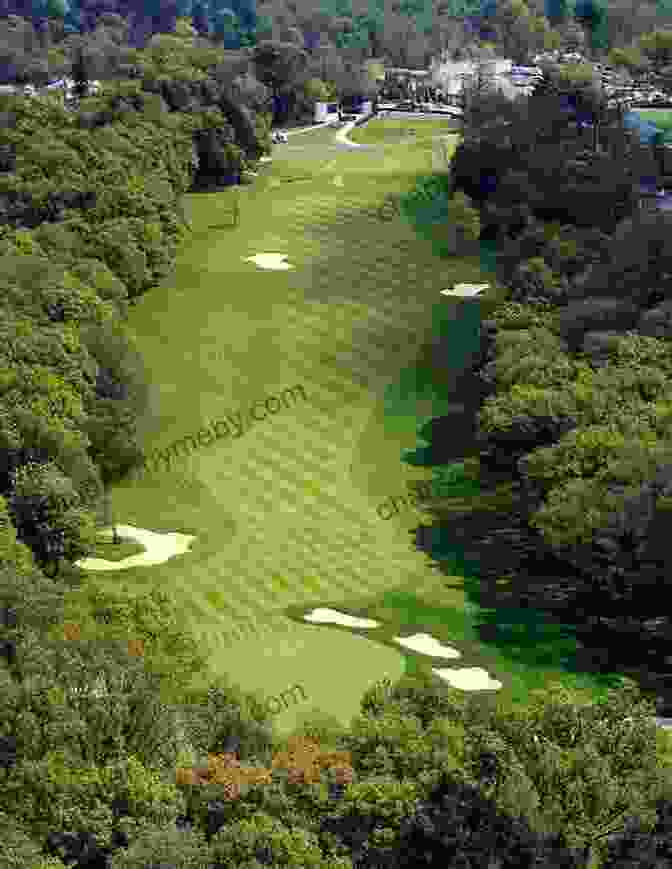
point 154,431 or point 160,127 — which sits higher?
point 160,127

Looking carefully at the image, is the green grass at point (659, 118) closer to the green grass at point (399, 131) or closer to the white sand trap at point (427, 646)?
the green grass at point (399, 131)

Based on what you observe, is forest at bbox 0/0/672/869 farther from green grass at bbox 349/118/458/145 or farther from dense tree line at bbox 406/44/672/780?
green grass at bbox 349/118/458/145

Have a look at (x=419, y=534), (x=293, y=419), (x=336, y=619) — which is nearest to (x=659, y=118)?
(x=293, y=419)

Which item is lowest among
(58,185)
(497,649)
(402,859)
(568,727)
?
(497,649)

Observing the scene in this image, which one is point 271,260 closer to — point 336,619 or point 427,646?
point 336,619

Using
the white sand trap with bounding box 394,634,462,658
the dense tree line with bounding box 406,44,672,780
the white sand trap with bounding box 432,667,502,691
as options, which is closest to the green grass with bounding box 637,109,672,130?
the dense tree line with bounding box 406,44,672,780

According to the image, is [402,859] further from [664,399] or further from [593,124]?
[593,124]

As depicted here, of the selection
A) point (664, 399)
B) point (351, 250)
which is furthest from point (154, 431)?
point (351, 250)
